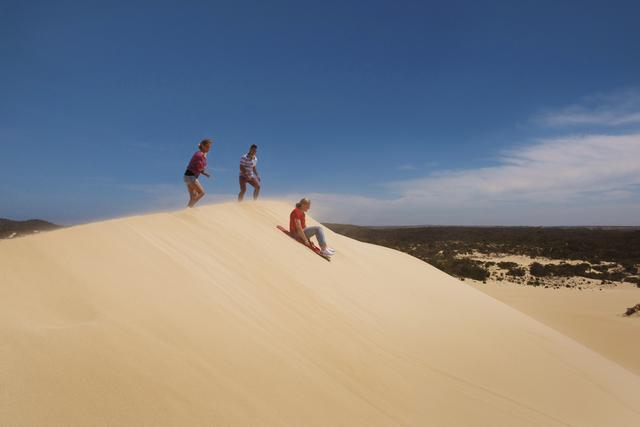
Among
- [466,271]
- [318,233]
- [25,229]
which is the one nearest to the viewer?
[25,229]

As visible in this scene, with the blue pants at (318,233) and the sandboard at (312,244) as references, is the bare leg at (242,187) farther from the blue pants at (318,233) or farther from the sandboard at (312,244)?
the blue pants at (318,233)

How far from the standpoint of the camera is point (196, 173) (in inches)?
275

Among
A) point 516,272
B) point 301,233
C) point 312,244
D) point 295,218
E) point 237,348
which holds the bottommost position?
point 516,272

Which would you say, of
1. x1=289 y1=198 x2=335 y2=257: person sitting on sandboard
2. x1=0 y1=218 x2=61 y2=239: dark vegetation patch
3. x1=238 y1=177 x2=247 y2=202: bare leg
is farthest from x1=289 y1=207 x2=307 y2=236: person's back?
x1=0 y1=218 x2=61 y2=239: dark vegetation patch

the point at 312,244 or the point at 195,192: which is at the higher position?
the point at 195,192

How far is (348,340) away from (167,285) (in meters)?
1.91

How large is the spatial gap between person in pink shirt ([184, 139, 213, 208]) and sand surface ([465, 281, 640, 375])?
9.14 metres

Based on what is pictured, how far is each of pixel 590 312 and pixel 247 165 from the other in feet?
38.3

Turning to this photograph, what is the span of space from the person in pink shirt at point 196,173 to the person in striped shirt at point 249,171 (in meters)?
1.57

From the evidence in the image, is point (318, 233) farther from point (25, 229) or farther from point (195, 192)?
point (25, 229)

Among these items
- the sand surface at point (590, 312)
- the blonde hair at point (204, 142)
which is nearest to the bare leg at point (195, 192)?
the blonde hair at point (204, 142)

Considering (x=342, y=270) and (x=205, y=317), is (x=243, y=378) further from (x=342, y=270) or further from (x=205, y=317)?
(x=342, y=270)

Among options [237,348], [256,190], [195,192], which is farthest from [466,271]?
[237,348]

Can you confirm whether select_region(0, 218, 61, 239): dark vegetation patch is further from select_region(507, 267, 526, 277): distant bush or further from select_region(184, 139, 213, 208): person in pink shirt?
select_region(507, 267, 526, 277): distant bush
